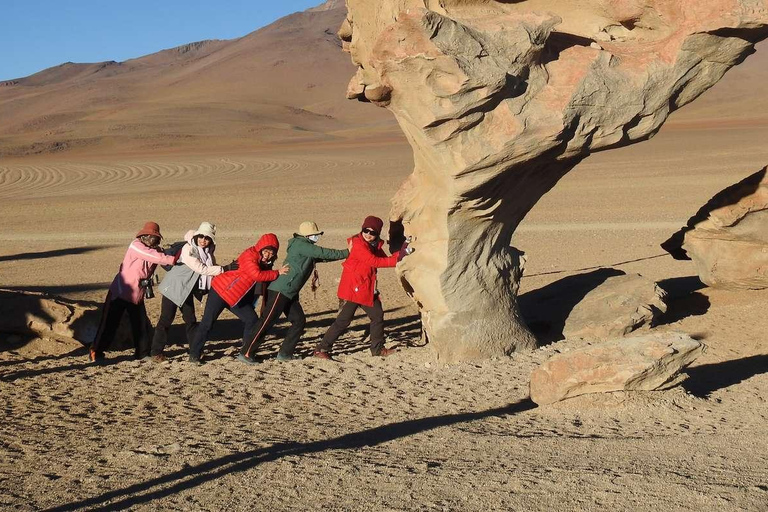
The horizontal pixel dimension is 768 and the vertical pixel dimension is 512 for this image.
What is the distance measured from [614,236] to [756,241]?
7.30m

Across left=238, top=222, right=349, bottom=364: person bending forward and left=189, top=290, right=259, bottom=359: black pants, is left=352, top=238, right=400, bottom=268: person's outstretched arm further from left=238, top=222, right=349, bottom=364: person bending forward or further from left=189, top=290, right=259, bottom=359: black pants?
left=189, top=290, right=259, bottom=359: black pants

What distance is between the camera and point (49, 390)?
855 centimetres

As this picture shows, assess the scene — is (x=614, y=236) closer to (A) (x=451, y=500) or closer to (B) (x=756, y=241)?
(B) (x=756, y=241)

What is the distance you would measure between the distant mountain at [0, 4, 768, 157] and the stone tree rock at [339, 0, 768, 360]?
2043 inches

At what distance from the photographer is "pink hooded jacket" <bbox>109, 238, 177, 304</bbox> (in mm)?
9258

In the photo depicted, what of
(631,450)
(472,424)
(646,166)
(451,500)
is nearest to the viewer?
(451,500)

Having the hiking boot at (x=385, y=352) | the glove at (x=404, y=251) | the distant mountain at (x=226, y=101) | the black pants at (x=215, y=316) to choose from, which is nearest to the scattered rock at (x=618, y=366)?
the hiking boot at (x=385, y=352)

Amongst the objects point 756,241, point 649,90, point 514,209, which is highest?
point 649,90

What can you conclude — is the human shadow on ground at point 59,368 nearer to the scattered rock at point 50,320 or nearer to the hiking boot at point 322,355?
the scattered rock at point 50,320

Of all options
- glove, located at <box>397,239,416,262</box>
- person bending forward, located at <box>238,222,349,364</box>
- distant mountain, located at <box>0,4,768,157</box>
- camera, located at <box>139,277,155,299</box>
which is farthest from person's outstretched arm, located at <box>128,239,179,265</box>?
distant mountain, located at <box>0,4,768,157</box>

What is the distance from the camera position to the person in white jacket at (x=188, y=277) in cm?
925

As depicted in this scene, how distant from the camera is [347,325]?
31.6ft

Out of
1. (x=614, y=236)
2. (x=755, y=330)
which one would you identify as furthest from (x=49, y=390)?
(x=614, y=236)

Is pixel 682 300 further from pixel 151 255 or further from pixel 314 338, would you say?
pixel 151 255
